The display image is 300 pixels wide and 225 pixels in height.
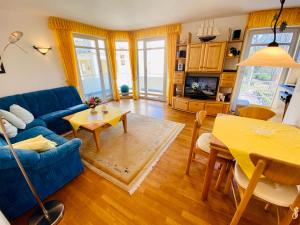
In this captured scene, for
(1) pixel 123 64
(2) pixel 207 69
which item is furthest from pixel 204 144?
(1) pixel 123 64

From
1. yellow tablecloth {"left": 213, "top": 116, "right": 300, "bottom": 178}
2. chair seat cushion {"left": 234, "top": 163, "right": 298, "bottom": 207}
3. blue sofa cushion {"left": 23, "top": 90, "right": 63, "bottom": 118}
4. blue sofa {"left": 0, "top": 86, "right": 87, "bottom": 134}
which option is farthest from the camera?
blue sofa cushion {"left": 23, "top": 90, "right": 63, "bottom": 118}

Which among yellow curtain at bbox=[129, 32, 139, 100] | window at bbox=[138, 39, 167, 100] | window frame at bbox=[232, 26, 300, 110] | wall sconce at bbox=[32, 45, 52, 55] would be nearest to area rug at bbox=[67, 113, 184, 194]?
window frame at bbox=[232, 26, 300, 110]

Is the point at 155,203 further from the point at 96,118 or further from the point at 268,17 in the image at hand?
the point at 268,17

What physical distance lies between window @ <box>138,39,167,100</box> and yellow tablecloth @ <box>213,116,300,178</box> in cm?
372

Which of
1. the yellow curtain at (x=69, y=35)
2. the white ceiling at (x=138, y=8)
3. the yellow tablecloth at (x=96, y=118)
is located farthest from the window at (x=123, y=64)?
the yellow tablecloth at (x=96, y=118)

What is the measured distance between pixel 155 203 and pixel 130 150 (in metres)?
1.03

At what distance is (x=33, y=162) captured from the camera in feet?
4.39

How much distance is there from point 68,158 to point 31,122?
1.55m

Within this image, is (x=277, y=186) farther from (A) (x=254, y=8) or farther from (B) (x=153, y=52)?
(B) (x=153, y=52)

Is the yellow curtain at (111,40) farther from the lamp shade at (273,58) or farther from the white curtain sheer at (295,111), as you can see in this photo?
the lamp shade at (273,58)

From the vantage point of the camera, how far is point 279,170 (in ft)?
2.95

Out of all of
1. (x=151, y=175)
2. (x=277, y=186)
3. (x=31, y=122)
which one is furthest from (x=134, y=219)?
(x=31, y=122)

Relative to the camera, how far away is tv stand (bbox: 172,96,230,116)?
366 cm

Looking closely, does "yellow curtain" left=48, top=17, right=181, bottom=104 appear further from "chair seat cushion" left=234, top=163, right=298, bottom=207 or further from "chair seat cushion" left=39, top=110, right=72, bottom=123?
"chair seat cushion" left=234, top=163, right=298, bottom=207
